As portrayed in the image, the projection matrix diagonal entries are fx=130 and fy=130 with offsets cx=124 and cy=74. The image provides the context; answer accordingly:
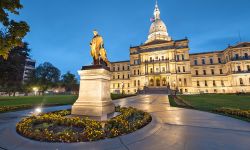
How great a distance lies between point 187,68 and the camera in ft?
179

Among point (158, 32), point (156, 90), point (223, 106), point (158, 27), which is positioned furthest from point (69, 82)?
point (223, 106)

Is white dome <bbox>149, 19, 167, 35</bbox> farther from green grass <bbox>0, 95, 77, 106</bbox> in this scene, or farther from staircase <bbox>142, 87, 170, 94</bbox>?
green grass <bbox>0, 95, 77, 106</bbox>

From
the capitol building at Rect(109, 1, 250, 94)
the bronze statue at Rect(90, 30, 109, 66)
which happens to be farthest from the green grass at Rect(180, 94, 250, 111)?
the capitol building at Rect(109, 1, 250, 94)

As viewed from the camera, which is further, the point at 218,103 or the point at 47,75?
the point at 47,75

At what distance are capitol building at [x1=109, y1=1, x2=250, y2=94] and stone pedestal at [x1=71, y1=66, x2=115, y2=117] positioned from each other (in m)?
41.1

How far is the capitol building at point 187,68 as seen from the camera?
171 feet

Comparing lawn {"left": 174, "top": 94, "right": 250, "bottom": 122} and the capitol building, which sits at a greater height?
the capitol building

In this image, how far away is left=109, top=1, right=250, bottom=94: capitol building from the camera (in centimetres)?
5197

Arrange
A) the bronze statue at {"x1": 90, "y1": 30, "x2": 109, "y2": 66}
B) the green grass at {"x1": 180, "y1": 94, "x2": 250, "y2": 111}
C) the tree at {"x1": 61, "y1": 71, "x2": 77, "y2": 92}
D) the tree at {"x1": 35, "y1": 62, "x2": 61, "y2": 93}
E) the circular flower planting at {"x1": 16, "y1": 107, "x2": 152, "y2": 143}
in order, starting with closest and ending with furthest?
the circular flower planting at {"x1": 16, "y1": 107, "x2": 152, "y2": 143} → the bronze statue at {"x1": 90, "y1": 30, "x2": 109, "y2": 66} → the green grass at {"x1": 180, "y1": 94, "x2": 250, "y2": 111} → the tree at {"x1": 35, "y1": 62, "x2": 61, "y2": 93} → the tree at {"x1": 61, "y1": 71, "x2": 77, "y2": 92}

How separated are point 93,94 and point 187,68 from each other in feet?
181

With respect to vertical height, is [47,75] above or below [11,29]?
above

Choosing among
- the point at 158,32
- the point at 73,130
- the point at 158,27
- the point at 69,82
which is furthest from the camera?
the point at 69,82

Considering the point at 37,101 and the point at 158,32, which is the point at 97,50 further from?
the point at 158,32

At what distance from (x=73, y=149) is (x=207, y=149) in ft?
12.3
